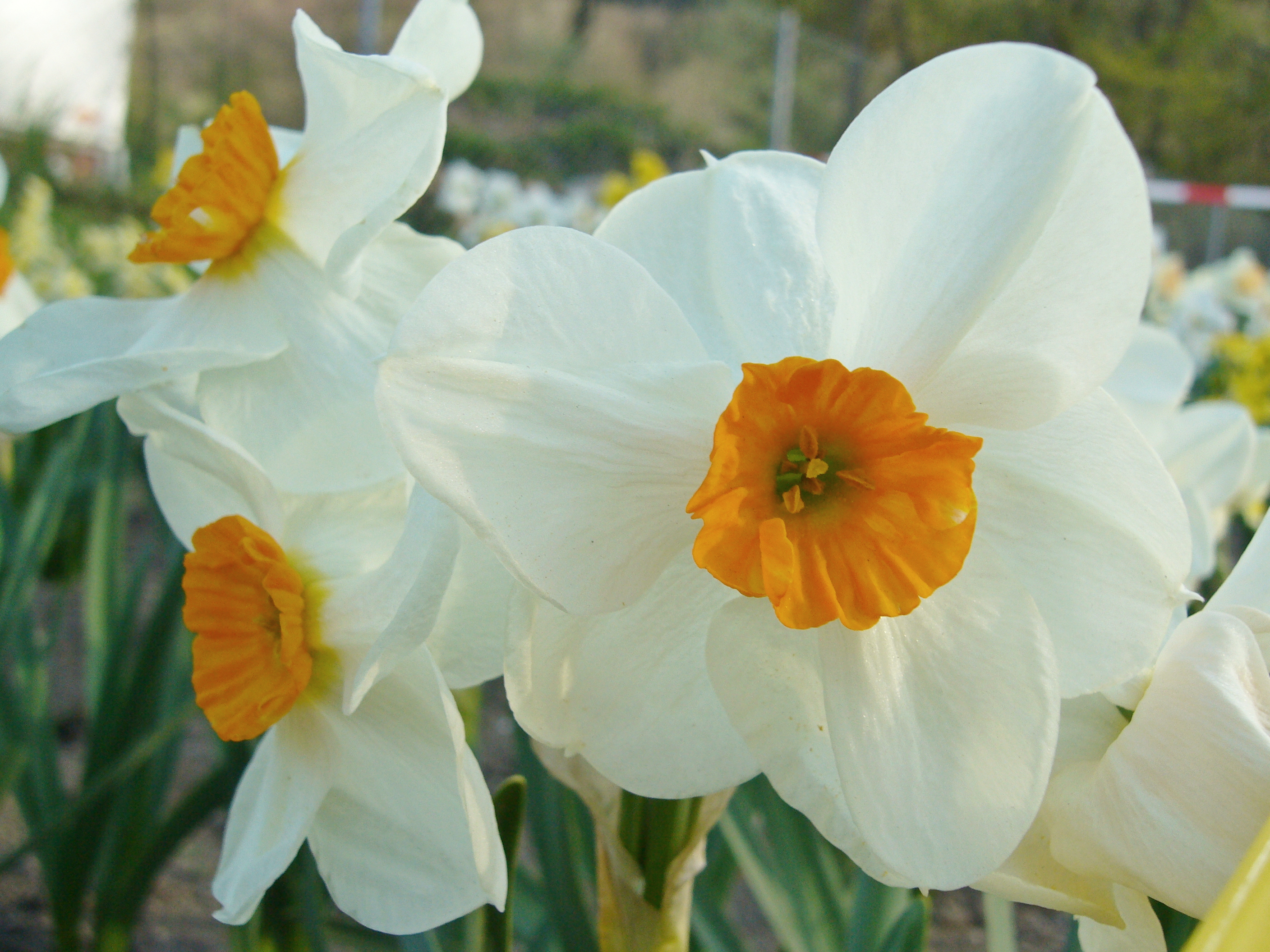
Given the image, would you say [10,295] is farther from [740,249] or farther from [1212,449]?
[1212,449]

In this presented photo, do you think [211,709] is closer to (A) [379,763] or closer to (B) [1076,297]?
(A) [379,763]

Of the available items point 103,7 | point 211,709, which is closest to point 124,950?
point 211,709

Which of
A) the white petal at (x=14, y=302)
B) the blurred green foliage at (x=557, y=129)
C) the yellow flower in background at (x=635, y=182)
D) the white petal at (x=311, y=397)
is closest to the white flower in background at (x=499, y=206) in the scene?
the yellow flower in background at (x=635, y=182)

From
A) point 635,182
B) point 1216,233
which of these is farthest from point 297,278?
point 1216,233

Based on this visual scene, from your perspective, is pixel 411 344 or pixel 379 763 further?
pixel 379 763

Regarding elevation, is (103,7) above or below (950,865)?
below

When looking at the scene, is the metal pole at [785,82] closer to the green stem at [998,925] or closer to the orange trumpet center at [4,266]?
the orange trumpet center at [4,266]
